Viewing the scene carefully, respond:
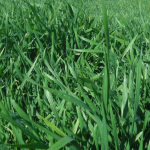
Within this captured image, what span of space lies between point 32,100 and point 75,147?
1.23 ft

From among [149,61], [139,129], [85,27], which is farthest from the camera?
[85,27]

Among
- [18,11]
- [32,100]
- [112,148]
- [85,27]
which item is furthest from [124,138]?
[18,11]

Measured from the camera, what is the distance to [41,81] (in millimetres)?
878

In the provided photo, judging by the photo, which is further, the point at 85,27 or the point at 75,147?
the point at 85,27

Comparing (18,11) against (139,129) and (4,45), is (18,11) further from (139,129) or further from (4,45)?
(139,129)

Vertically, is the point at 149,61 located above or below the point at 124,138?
above

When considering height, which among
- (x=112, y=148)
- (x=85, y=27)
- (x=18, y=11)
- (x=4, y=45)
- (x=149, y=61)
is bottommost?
(x=112, y=148)

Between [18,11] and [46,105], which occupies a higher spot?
[18,11]

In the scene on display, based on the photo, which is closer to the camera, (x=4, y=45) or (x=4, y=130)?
(x=4, y=130)

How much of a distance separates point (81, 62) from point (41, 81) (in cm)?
27

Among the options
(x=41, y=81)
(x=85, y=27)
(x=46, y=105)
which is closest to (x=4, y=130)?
(x=46, y=105)

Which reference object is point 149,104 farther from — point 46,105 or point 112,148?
point 46,105

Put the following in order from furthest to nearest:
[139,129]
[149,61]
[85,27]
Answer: [85,27]
[149,61]
[139,129]

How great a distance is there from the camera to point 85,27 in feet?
4.95
